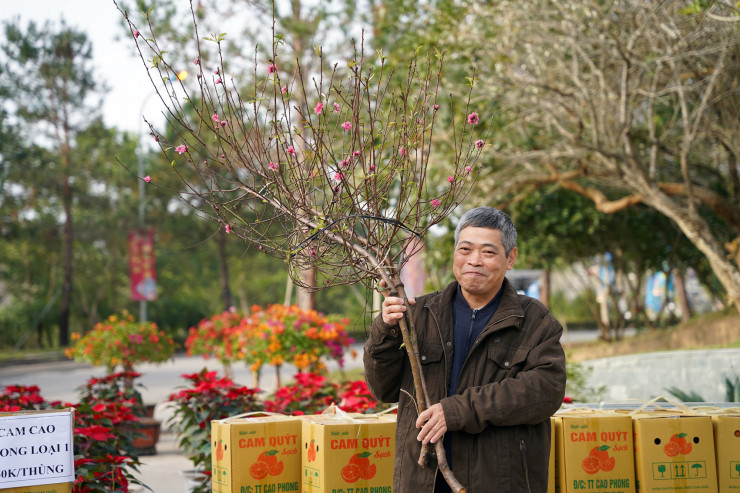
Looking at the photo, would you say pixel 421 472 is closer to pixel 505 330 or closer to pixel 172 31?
pixel 505 330

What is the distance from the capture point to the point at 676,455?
3570 millimetres

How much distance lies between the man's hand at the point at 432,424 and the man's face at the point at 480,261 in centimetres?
47

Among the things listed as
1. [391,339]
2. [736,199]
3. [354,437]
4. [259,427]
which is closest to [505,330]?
[391,339]

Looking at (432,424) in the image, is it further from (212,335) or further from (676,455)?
(212,335)

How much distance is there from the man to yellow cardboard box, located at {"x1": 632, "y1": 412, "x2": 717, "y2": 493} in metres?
0.98

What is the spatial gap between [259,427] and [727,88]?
29.6 ft

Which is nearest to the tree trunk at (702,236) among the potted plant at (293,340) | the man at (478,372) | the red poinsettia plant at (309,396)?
the potted plant at (293,340)

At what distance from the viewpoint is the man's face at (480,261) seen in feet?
9.30

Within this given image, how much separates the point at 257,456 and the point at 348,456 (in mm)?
466

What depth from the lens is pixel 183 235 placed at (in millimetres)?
35594

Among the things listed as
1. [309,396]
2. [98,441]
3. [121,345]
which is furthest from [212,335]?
[98,441]

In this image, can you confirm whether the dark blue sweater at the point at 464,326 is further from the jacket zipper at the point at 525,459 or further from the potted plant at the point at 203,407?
the potted plant at the point at 203,407

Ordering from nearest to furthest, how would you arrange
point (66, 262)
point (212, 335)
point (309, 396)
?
point (309, 396)
point (212, 335)
point (66, 262)

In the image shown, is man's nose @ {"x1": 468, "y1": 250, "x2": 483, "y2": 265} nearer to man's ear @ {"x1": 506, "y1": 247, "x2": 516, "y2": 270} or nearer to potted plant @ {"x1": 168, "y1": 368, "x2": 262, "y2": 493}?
man's ear @ {"x1": 506, "y1": 247, "x2": 516, "y2": 270}
